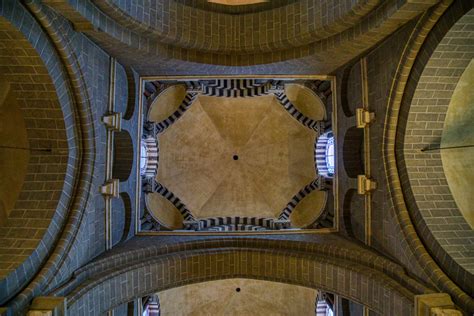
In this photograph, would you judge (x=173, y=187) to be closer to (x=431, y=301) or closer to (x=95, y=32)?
(x=95, y=32)

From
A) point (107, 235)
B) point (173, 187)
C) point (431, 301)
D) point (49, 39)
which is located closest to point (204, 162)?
point (173, 187)

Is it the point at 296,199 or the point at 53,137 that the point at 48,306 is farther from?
the point at 296,199

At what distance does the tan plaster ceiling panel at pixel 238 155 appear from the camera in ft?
55.8

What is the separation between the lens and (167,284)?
39.5ft

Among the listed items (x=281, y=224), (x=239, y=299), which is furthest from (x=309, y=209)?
(x=239, y=299)

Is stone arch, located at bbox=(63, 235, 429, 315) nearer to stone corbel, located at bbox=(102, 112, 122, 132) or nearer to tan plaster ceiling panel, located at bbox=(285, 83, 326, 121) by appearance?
stone corbel, located at bbox=(102, 112, 122, 132)

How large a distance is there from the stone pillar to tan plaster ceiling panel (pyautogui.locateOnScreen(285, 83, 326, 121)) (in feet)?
24.3

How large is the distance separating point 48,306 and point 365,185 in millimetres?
8133

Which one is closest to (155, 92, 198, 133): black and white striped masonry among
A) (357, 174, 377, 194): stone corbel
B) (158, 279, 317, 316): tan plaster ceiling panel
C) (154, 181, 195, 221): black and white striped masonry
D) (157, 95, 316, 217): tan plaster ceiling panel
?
(157, 95, 316, 217): tan plaster ceiling panel

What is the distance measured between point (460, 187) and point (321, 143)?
5.55m

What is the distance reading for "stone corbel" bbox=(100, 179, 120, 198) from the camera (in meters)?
11.6

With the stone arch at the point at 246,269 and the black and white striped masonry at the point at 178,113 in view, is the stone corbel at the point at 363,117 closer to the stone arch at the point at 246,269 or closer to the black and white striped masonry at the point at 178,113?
the stone arch at the point at 246,269

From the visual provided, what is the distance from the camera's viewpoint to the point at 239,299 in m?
17.3

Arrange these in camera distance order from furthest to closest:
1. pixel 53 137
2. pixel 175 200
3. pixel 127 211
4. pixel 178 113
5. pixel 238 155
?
pixel 238 155 < pixel 175 200 < pixel 178 113 < pixel 127 211 < pixel 53 137
